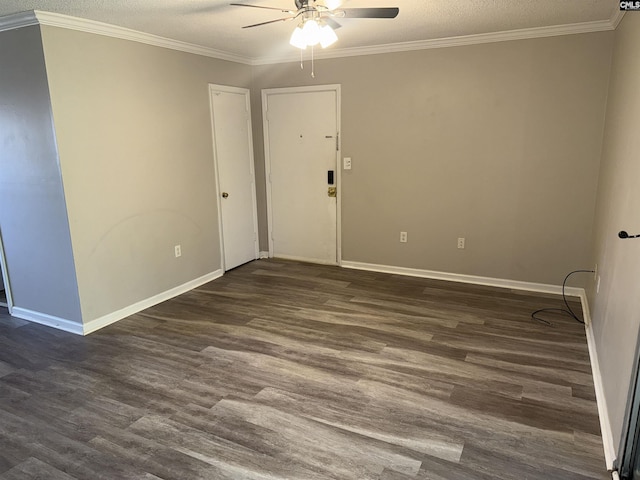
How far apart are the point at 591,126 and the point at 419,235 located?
1836 millimetres

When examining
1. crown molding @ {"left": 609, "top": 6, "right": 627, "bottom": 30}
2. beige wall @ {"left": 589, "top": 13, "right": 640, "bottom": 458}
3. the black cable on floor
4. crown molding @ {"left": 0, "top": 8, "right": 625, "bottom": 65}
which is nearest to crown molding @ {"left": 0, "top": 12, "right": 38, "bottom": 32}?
crown molding @ {"left": 0, "top": 8, "right": 625, "bottom": 65}

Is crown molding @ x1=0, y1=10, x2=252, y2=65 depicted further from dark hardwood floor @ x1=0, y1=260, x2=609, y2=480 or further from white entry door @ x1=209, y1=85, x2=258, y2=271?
dark hardwood floor @ x1=0, y1=260, x2=609, y2=480

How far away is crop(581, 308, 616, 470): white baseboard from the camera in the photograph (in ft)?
6.84

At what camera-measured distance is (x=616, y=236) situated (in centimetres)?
259

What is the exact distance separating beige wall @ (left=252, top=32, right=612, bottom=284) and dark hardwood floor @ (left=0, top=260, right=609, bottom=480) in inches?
24.4

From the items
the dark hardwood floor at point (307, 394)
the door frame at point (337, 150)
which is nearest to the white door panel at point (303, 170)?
the door frame at point (337, 150)

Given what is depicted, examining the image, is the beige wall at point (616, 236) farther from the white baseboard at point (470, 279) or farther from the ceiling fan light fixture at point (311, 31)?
the ceiling fan light fixture at point (311, 31)

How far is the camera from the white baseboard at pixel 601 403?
208 cm

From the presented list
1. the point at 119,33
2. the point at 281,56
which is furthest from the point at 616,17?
the point at 119,33

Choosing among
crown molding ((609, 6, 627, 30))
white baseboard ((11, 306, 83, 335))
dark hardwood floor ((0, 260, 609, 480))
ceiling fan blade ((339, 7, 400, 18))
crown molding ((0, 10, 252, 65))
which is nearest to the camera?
dark hardwood floor ((0, 260, 609, 480))

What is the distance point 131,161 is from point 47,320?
60.4 inches

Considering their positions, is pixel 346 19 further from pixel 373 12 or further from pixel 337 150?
pixel 337 150

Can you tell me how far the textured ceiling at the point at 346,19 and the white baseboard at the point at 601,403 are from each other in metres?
2.37

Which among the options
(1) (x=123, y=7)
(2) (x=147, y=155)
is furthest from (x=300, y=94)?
(1) (x=123, y=7)
